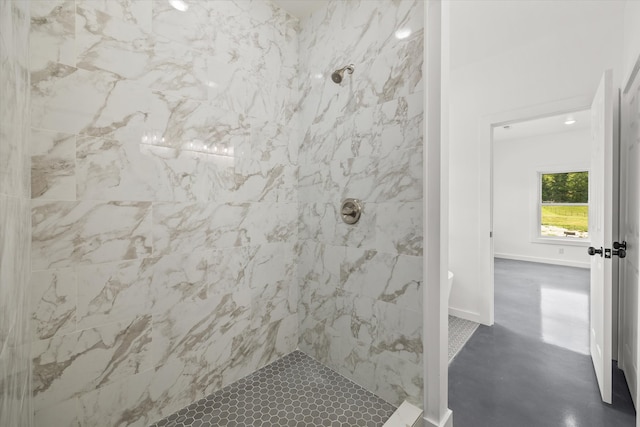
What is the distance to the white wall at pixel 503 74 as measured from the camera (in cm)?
215

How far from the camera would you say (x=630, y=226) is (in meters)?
1.78

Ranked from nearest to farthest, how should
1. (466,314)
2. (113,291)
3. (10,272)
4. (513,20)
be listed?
(10,272) < (113,291) < (513,20) < (466,314)

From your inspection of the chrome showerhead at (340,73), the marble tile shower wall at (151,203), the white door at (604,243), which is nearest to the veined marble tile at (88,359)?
the marble tile shower wall at (151,203)

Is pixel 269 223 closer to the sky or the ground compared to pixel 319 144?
closer to the ground

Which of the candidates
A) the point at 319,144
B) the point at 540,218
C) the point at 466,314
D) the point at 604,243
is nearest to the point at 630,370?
the point at 604,243

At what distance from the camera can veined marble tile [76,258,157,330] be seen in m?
1.13

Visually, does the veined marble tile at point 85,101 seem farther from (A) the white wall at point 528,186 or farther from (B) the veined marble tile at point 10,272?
(A) the white wall at point 528,186

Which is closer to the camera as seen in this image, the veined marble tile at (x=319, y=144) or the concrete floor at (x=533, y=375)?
the concrete floor at (x=533, y=375)

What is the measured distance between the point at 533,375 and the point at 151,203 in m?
2.68

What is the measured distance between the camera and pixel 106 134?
1.18 metres

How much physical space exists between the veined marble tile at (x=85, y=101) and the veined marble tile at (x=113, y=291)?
1.91 ft

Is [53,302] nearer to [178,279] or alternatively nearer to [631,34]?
[178,279]

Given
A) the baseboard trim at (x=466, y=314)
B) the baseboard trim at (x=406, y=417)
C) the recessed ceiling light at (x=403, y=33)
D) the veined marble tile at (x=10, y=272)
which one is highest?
the recessed ceiling light at (x=403, y=33)

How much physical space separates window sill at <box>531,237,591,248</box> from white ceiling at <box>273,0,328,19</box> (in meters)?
6.58
